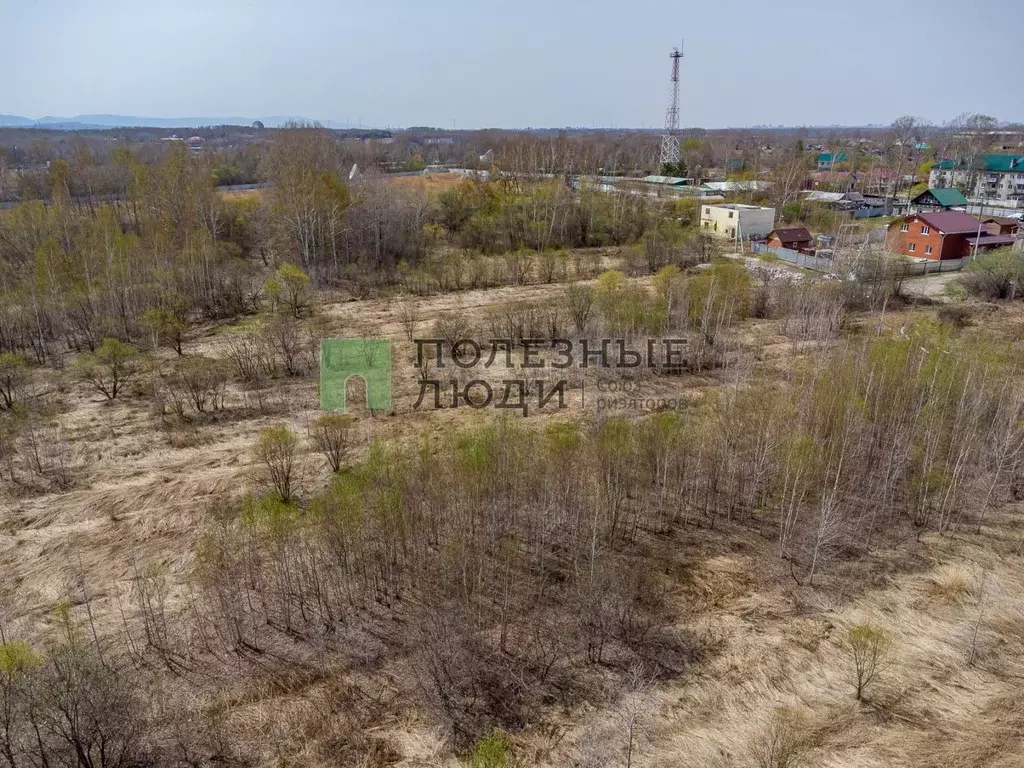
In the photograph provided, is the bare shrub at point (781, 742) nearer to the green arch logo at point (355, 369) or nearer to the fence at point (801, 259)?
the green arch logo at point (355, 369)

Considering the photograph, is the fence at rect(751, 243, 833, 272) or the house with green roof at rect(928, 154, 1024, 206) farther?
the house with green roof at rect(928, 154, 1024, 206)

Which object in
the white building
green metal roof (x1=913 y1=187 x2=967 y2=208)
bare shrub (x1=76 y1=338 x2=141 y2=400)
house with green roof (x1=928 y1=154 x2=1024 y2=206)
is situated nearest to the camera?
bare shrub (x1=76 y1=338 x2=141 y2=400)

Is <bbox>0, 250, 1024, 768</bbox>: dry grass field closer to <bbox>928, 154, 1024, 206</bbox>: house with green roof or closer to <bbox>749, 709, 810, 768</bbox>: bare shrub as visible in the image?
<bbox>749, 709, 810, 768</bbox>: bare shrub

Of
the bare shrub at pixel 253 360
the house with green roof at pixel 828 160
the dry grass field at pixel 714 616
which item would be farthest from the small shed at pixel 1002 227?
the house with green roof at pixel 828 160

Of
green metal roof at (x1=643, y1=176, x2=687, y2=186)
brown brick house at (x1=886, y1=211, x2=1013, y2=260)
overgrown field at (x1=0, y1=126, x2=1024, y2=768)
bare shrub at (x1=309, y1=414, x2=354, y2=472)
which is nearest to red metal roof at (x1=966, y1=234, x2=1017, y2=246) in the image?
brown brick house at (x1=886, y1=211, x2=1013, y2=260)

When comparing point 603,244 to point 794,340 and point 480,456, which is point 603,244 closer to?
point 794,340

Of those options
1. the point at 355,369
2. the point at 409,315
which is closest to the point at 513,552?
the point at 355,369
